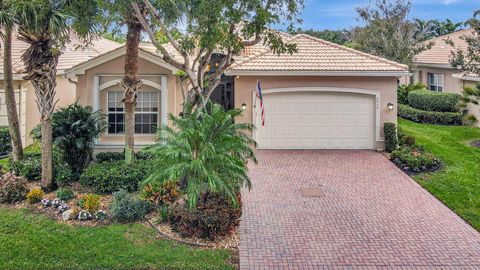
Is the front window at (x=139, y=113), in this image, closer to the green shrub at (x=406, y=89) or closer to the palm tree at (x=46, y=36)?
the palm tree at (x=46, y=36)

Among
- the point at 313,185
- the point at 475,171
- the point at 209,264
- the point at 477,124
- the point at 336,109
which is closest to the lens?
the point at 209,264

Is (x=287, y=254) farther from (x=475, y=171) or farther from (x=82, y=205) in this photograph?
(x=475, y=171)

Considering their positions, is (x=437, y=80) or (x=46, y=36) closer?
(x=46, y=36)

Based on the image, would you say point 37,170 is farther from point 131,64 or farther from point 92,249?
point 92,249

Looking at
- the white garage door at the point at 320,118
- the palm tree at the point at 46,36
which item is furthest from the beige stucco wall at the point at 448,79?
the palm tree at the point at 46,36

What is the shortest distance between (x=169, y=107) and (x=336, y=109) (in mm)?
7290

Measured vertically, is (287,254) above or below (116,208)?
below

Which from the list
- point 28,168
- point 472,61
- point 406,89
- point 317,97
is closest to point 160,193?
point 28,168

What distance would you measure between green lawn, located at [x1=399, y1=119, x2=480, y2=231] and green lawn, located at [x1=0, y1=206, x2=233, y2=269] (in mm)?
7295

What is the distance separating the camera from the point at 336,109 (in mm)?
18859

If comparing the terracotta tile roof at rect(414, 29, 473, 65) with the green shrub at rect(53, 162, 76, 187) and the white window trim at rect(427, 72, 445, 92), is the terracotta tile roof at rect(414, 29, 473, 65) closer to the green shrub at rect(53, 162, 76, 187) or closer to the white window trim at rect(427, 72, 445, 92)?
the white window trim at rect(427, 72, 445, 92)

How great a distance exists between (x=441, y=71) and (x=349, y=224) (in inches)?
858

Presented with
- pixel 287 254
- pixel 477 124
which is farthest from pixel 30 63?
pixel 477 124

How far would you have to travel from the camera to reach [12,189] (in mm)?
11836
